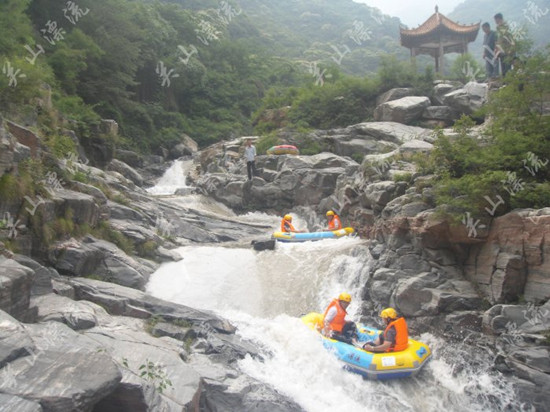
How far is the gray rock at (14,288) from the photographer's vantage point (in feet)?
18.4

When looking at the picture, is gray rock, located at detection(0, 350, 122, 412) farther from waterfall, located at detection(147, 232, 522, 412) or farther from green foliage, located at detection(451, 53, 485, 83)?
green foliage, located at detection(451, 53, 485, 83)

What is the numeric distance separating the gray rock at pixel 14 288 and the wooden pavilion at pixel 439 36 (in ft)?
88.5

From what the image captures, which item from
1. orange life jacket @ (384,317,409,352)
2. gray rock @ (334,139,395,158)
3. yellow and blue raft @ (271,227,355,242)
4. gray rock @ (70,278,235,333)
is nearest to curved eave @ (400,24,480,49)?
gray rock @ (334,139,395,158)

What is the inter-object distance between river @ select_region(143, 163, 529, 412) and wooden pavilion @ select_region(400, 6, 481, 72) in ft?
64.1

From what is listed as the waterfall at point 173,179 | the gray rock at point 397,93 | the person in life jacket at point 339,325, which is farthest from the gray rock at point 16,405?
the gray rock at point 397,93

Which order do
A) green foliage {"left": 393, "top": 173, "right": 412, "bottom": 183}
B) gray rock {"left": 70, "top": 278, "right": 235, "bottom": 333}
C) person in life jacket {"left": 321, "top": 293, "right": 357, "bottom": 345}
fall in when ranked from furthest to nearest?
green foliage {"left": 393, "top": 173, "right": 412, "bottom": 183} → person in life jacket {"left": 321, "top": 293, "right": 357, "bottom": 345} → gray rock {"left": 70, "top": 278, "right": 235, "bottom": 333}

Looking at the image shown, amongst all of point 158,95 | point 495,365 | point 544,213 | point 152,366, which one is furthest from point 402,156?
point 158,95

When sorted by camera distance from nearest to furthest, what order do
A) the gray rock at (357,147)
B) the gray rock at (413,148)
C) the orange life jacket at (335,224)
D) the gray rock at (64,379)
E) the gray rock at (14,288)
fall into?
the gray rock at (64,379)
the gray rock at (14,288)
the gray rock at (413,148)
the orange life jacket at (335,224)
the gray rock at (357,147)

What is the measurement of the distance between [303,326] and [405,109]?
50.5ft

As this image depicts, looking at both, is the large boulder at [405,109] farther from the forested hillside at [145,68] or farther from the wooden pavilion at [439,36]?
the wooden pavilion at [439,36]

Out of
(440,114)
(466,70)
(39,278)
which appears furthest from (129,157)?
(39,278)

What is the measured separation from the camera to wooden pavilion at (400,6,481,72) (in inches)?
1102

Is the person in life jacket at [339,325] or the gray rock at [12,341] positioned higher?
the gray rock at [12,341]

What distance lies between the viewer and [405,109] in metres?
21.6
